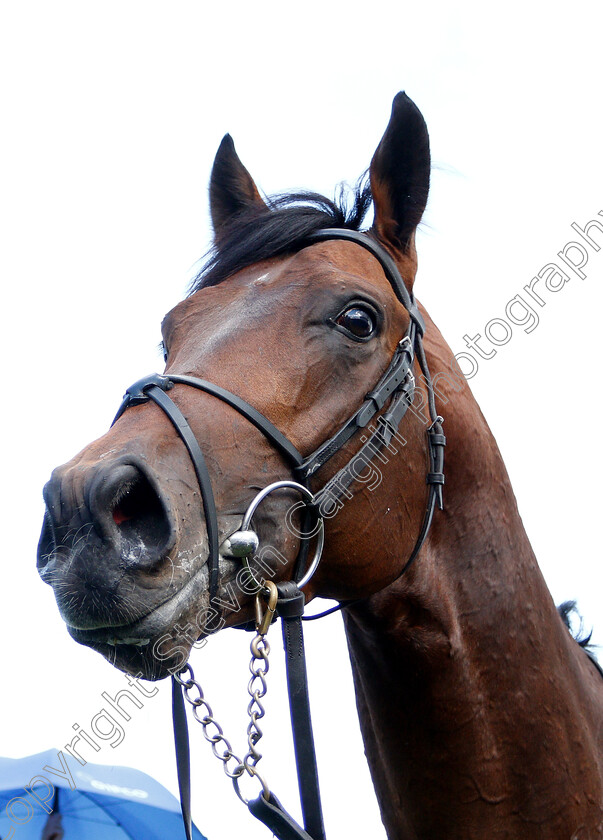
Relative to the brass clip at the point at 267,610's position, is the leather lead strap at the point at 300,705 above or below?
below

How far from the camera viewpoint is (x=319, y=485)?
246 centimetres

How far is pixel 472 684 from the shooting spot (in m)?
2.73

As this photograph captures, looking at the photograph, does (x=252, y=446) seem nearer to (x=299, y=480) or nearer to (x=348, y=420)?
(x=299, y=480)

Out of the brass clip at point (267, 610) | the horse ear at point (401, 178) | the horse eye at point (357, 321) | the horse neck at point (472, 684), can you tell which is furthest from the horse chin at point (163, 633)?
the horse ear at point (401, 178)

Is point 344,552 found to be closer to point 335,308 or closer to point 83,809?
point 335,308

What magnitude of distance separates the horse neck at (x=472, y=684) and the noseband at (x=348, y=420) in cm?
16

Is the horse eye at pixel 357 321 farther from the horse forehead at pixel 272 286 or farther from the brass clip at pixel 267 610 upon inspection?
the brass clip at pixel 267 610

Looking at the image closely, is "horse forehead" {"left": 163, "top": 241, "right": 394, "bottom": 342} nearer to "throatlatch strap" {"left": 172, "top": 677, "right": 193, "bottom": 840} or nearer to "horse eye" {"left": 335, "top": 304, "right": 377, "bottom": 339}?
"horse eye" {"left": 335, "top": 304, "right": 377, "bottom": 339}

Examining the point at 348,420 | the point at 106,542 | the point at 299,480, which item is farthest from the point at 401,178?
the point at 106,542

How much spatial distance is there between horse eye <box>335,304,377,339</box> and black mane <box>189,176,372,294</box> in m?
0.47

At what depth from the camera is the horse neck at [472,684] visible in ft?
8.75

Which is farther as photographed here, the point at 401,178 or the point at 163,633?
the point at 401,178

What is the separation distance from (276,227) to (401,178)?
0.66 metres

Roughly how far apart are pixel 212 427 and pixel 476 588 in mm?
1365
